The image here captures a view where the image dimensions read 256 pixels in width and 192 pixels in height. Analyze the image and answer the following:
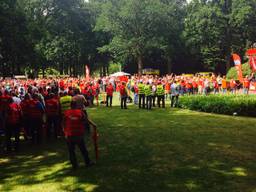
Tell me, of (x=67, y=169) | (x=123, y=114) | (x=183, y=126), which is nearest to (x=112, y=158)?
(x=67, y=169)

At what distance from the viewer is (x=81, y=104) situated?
35.9 ft

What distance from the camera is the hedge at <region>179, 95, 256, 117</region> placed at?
1908 centimetres

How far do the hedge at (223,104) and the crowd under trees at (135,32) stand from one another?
3151cm

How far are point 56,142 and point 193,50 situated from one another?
48.1 meters

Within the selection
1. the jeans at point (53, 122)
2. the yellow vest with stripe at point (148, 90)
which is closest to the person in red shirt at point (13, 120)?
the jeans at point (53, 122)

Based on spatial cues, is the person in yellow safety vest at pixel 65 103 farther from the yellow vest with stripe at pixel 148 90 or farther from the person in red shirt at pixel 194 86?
the person in red shirt at pixel 194 86

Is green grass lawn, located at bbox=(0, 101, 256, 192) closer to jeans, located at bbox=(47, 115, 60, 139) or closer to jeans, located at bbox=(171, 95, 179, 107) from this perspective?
jeans, located at bbox=(47, 115, 60, 139)

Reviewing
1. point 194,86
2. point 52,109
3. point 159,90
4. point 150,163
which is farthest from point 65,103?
point 194,86

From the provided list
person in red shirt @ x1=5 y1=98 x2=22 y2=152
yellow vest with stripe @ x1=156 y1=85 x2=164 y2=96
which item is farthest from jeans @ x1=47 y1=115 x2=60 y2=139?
yellow vest with stripe @ x1=156 y1=85 x2=164 y2=96

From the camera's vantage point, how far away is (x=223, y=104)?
1978cm

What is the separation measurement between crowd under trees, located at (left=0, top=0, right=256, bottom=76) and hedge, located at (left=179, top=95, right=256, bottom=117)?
103 feet

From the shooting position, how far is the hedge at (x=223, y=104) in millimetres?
19078

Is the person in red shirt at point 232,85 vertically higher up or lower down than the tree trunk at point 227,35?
lower down

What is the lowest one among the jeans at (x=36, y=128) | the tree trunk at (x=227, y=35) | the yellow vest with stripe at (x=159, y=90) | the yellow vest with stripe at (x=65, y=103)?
the jeans at (x=36, y=128)
